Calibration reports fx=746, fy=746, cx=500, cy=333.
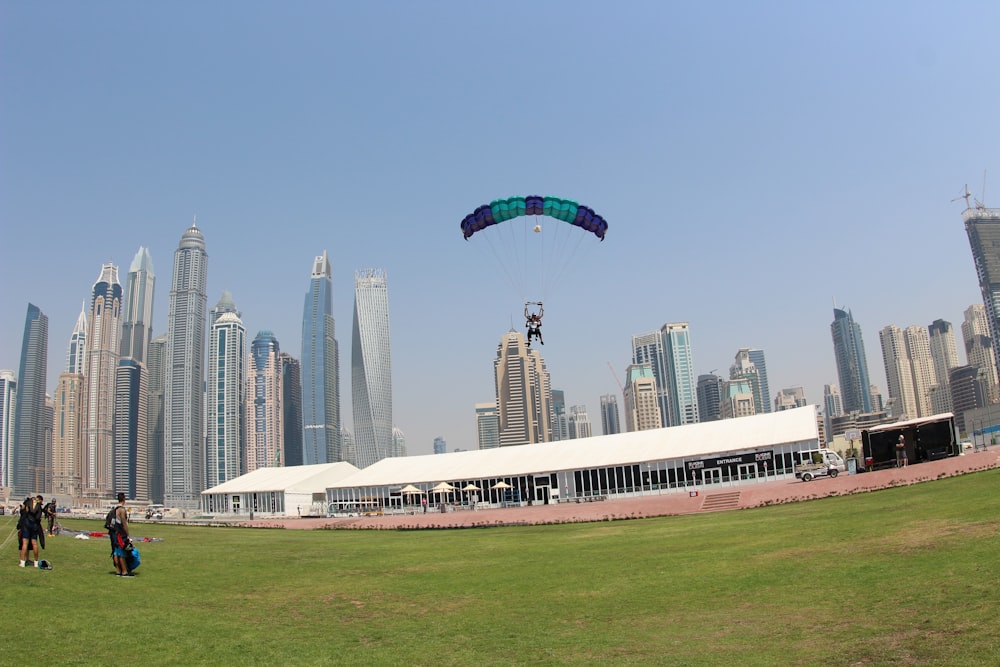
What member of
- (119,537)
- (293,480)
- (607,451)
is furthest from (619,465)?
(119,537)

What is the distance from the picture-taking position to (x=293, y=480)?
264 ft

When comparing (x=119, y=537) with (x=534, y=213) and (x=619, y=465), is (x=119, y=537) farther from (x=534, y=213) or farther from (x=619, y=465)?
(x=619, y=465)

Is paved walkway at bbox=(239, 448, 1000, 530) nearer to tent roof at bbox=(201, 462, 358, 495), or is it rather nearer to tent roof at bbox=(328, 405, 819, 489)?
tent roof at bbox=(328, 405, 819, 489)

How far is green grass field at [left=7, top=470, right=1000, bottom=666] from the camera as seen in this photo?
1060 cm

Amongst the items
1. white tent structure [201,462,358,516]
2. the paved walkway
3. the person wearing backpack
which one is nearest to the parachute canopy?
the paved walkway

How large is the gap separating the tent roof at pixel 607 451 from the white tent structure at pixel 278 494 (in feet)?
10.9

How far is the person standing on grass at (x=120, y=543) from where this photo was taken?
1717 cm

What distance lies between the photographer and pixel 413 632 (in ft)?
→ 42.1

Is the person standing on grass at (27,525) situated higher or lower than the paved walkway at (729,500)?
higher

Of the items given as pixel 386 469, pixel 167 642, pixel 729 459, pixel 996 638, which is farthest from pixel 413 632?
pixel 386 469

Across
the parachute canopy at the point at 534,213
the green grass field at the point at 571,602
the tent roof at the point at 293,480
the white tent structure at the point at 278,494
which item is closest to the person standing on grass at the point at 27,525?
the green grass field at the point at 571,602

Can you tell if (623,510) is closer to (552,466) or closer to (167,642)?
(552,466)

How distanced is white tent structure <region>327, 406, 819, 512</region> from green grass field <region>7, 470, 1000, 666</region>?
32504 millimetres

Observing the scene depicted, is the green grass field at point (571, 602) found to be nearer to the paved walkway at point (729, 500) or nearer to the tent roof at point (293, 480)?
the paved walkway at point (729, 500)
